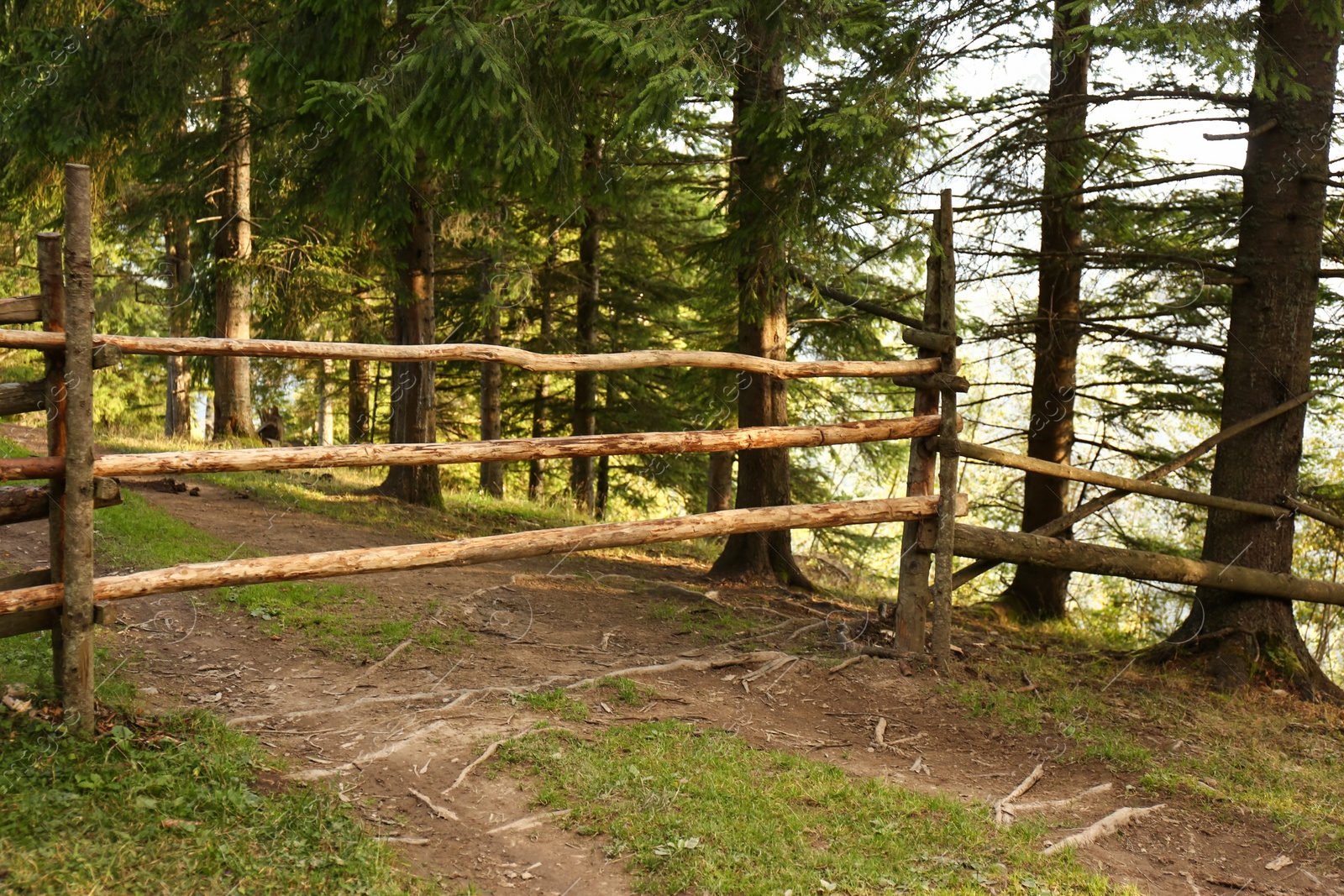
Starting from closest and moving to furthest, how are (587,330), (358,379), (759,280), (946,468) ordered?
1. (946,468)
2. (759,280)
3. (587,330)
4. (358,379)

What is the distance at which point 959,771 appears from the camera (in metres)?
5.48

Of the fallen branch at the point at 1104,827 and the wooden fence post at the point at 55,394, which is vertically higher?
the wooden fence post at the point at 55,394

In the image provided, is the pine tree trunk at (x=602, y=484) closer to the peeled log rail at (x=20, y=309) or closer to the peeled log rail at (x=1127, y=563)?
the peeled log rail at (x=1127, y=563)

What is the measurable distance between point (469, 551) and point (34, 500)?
2236mm

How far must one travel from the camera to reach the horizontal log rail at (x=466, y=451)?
15.6 feet

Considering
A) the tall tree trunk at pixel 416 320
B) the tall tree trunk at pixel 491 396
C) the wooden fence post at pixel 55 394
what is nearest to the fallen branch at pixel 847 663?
the wooden fence post at pixel 55 394

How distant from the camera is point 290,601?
7.13m

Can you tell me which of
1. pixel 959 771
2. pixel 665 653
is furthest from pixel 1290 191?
pixel 665 653

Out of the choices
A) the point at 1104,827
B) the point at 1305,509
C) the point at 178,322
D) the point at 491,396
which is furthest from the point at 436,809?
the point at 178,322

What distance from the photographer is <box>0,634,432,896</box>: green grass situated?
11.6 feet

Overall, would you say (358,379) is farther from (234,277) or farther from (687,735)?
(687,735)

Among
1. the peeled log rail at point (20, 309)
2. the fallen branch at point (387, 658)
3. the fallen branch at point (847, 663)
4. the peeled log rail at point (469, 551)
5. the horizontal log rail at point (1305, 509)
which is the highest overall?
the peeled log rail at point (20, 309)

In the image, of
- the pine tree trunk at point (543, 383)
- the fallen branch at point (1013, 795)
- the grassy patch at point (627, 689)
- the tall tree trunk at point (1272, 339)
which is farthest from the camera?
the pine tree trunk at point (543, 383)

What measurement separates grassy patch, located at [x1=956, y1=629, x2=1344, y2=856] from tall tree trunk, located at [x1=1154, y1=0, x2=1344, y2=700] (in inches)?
18.5
